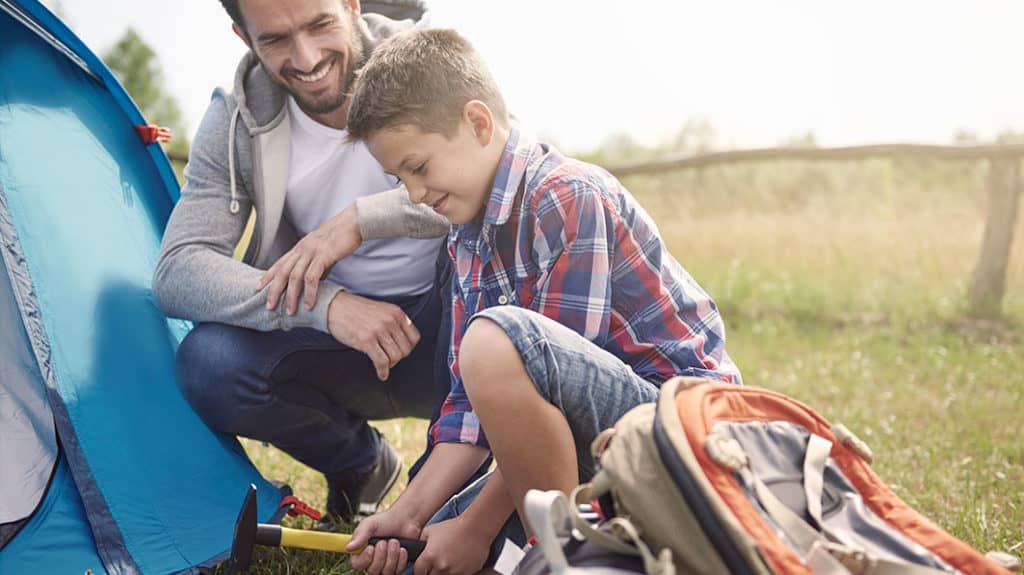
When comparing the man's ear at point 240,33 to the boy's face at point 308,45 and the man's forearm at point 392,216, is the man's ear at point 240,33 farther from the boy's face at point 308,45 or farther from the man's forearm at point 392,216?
the man's forearm at point 392,216

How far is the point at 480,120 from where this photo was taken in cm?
175

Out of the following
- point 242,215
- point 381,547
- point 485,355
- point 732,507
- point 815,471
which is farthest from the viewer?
point 242,215

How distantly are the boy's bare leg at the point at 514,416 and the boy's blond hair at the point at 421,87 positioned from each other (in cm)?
42

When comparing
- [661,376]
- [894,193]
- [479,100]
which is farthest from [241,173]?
[894,193]

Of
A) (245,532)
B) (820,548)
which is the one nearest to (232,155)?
(245,532)

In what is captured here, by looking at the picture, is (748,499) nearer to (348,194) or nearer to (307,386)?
(307,386)

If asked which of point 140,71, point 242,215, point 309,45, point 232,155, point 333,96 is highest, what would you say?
point 309,45

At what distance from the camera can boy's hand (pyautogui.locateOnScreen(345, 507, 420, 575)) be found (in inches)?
63.7

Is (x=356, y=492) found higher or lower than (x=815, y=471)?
lower

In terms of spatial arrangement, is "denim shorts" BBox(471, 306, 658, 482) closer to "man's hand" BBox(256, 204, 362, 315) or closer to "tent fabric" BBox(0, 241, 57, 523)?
"man's hand" BBox(256, 204, 362, 315)

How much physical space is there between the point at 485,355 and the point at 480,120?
0.47m

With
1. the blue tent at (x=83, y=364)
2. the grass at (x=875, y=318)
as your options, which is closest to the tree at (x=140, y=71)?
the grass at (x=875, y=318)

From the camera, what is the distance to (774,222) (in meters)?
5.49

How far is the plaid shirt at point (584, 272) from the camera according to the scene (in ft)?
5.37
